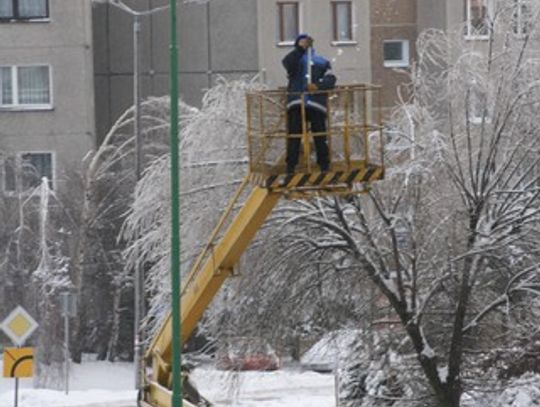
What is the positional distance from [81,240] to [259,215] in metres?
26.5

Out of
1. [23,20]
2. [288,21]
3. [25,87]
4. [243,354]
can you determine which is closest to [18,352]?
[243,354]

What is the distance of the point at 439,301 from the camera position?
25922mm

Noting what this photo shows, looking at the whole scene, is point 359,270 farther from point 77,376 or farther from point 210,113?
point 77,376

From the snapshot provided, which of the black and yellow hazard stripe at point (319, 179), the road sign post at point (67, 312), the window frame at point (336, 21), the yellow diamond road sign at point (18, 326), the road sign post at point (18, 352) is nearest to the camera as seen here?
the black and yellow hazard stripe at point (319, 179)

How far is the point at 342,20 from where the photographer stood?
159 feet

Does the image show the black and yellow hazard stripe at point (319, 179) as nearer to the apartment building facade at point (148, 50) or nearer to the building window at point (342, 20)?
the apartment building facade at point (148, 50)

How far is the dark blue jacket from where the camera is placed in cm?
1872

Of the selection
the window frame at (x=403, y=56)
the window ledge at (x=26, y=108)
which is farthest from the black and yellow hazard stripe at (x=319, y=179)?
the window frame at (x=403, y=56)

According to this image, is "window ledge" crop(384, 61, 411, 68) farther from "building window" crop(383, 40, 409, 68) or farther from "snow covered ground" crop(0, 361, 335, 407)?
"snow covered ground" crop(0, 361, 335, 407)

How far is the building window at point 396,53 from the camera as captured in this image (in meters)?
49.6

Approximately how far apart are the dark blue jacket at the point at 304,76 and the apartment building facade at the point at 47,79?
27.6 meters

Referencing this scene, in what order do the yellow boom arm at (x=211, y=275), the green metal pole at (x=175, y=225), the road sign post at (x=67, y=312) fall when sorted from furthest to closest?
the road sign post at (x=67, y=312) < the yellow boom arm at (x=211, y=275) < the green metal pole at (x=175, y=225)

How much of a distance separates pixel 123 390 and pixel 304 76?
80.2 ft

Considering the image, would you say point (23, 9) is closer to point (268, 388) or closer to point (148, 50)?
point (148, 50)
